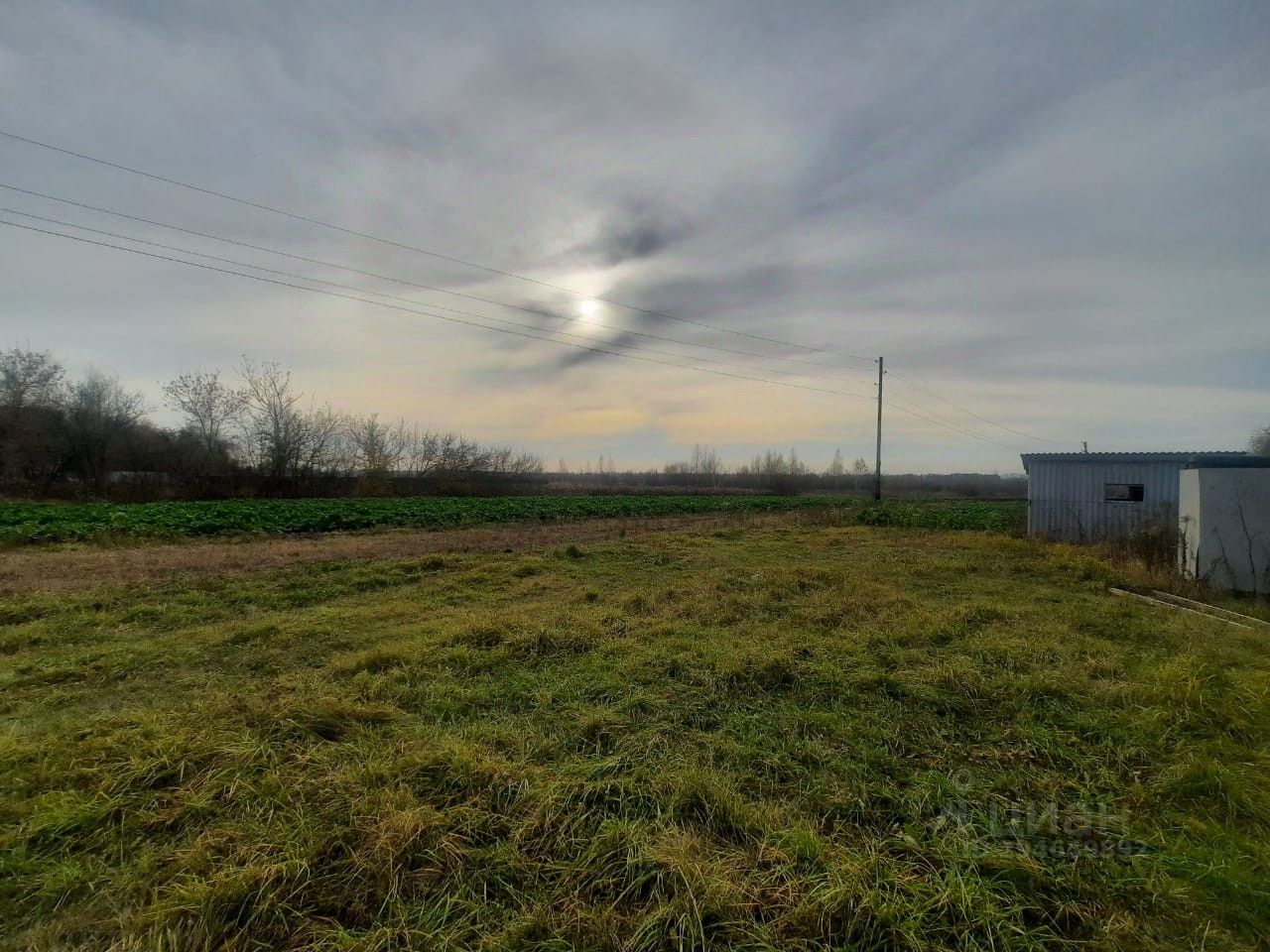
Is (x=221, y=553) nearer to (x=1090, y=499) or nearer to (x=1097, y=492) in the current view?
(x=1090, y=499)

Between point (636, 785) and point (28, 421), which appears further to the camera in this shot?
point (28, 421)

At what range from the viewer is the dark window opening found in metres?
15.8

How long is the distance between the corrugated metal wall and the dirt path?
1437cm

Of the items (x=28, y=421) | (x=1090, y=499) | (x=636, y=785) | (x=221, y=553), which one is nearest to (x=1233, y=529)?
(x=1090, y=499)

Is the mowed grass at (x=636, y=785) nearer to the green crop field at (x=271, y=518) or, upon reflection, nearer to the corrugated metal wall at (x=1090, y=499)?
the corrugated metal wall at (x=1090, y=499)

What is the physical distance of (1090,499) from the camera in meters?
16.2

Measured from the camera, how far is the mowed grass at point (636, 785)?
2.14 metres

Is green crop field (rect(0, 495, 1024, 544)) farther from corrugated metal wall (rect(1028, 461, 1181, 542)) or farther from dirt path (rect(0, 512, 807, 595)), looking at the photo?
corrugated metal wall (rect(1028, 461, 1181, 542))

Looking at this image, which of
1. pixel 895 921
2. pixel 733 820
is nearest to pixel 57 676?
pixel 733 820

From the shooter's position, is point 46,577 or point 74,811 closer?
point 74,811

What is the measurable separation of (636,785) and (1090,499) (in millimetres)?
19502

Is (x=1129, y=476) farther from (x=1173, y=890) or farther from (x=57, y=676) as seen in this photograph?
(x=57, y=676)

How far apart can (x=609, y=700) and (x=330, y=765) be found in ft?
6.64

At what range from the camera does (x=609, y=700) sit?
4324 millimetres
